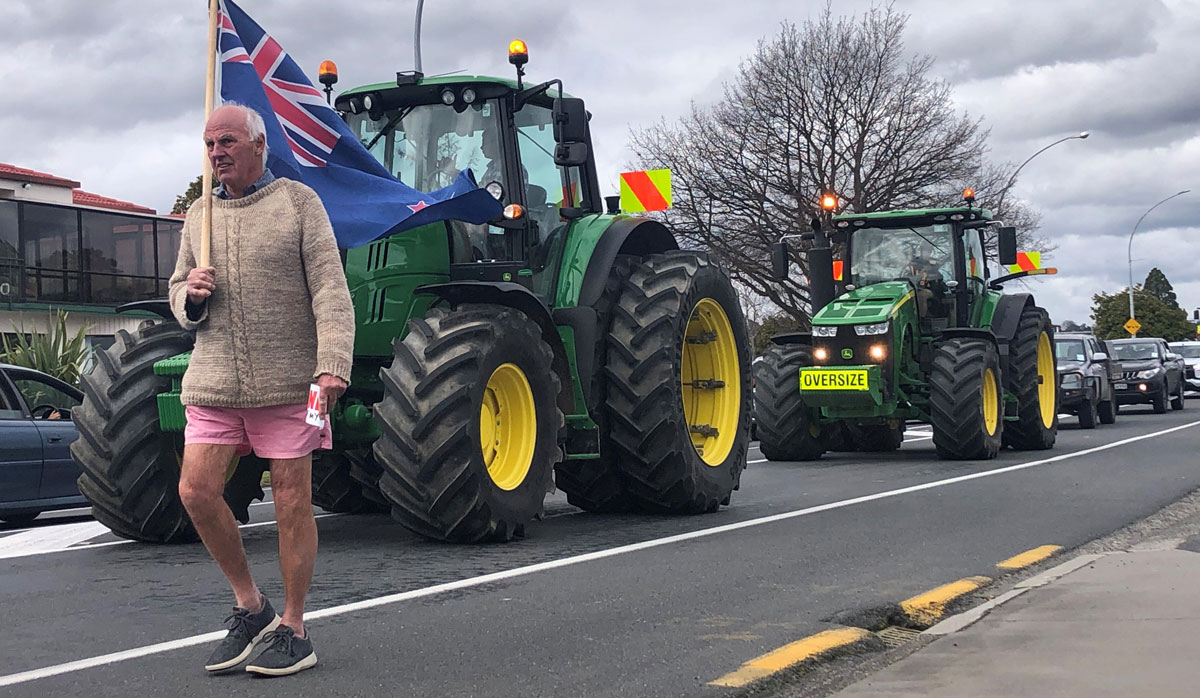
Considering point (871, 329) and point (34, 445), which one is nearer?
point (34, 445)

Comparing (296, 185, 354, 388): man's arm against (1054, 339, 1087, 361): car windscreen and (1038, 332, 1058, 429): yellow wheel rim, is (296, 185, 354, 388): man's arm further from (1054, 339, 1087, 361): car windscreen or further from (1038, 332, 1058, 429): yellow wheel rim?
(1054, 339, 1087, 361): car windscreen

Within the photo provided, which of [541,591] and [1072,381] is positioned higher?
[1072,381]

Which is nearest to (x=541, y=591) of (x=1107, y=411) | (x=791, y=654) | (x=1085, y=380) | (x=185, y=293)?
(x=791, y=654)

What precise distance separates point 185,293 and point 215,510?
0.75m

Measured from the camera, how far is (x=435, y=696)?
4.54m

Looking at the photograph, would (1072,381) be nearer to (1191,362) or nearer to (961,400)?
(961,400)

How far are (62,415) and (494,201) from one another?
16.4ft

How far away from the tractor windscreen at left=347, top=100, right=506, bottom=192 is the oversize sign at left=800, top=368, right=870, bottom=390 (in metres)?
7.39

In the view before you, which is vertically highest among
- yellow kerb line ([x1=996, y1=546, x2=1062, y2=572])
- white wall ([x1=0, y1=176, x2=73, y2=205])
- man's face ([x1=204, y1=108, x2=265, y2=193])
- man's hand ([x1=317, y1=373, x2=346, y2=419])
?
white wall ([x1=0, y1=176, x2=73, y2=205])

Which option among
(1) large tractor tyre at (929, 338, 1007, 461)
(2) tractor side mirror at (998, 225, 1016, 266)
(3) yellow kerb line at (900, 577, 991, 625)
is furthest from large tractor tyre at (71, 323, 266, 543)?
(2) tractor side mirror at (998, 225, 1016, 266)

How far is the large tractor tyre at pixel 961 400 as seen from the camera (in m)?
15.7

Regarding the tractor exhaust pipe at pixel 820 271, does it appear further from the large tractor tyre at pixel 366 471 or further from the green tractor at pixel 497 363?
the large tractor tyre at pixel 366 471

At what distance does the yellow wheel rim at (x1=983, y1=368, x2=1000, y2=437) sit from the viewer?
650 inches

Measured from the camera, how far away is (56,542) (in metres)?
9.21
